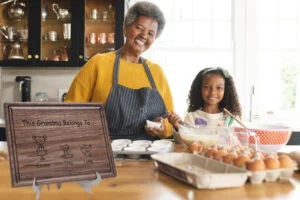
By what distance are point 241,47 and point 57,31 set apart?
2.06m

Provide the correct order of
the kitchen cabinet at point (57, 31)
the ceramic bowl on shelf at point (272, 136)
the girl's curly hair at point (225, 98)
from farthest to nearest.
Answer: the kitchen cabinet at point (57, 31) < the girl's curly hair at point (225, 98) < the ceramic bowl on shelf at point (272, 136)

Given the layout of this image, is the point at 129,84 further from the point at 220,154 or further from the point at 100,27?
the point at 100,27

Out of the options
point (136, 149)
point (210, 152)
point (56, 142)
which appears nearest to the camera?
point (56, 142)

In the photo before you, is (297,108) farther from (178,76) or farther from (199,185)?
(199,185)

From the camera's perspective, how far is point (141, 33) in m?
2.23

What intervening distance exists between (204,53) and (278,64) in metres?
0.86

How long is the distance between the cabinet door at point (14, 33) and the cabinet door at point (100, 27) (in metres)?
0.59

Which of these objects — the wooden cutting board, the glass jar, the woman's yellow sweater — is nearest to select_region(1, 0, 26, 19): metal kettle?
→ the glass jar

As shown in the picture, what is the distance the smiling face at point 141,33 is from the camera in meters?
2.23

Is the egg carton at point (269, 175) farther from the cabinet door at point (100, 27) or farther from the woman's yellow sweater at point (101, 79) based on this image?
the cabinet door at point (100, 27)

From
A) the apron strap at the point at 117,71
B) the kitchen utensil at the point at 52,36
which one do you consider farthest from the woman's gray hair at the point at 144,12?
the kitchen utensil at the point at 52,36

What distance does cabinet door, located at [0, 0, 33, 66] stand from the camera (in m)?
3.66

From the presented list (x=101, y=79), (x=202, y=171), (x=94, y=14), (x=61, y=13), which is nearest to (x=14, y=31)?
(x=61, y=13)

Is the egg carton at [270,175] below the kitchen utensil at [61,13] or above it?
below
